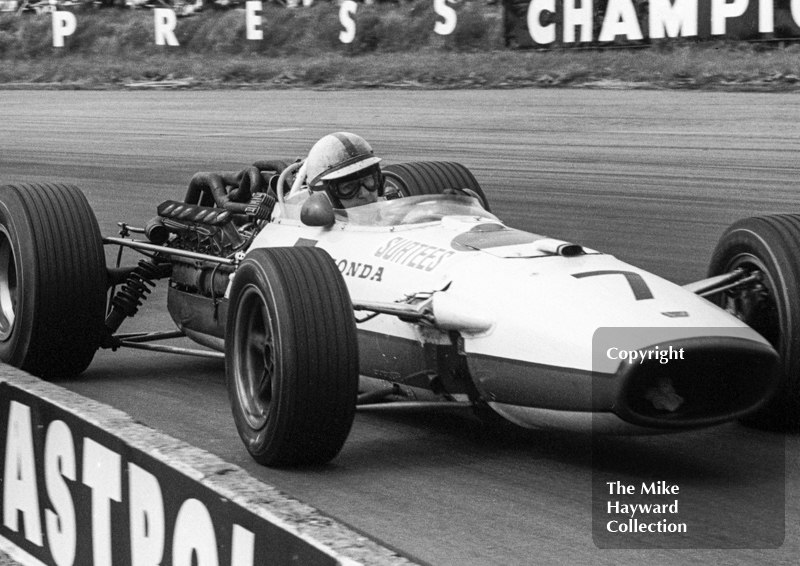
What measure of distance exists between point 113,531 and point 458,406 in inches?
70.4

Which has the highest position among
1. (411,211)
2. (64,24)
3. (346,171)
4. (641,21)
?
(64,24)

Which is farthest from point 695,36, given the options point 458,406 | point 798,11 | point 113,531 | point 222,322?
point 113,531

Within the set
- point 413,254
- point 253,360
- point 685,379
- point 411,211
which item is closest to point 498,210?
point 411,211

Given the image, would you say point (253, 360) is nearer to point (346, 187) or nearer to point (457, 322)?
point (457, 322)

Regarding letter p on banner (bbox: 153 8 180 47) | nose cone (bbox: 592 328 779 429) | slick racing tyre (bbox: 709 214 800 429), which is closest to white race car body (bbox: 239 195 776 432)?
nose cone (bbox: 592 328 779 429)

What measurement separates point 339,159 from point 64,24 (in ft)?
74.8

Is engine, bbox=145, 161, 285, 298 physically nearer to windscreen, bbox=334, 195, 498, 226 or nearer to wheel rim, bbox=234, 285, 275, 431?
windscreen, bbox=334, 195, 498, 226

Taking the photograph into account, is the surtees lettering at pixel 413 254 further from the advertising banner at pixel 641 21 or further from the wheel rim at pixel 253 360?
the advertising banner at pixel 641 21

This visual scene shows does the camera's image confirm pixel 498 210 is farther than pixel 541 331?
Yes

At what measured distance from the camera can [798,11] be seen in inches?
507

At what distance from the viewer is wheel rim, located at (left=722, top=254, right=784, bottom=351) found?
15.7ft

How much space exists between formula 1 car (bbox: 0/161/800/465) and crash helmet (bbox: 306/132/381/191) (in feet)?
0.58

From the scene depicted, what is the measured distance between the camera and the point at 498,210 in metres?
10.6

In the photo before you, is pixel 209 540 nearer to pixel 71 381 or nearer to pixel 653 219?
pixel 71 381
